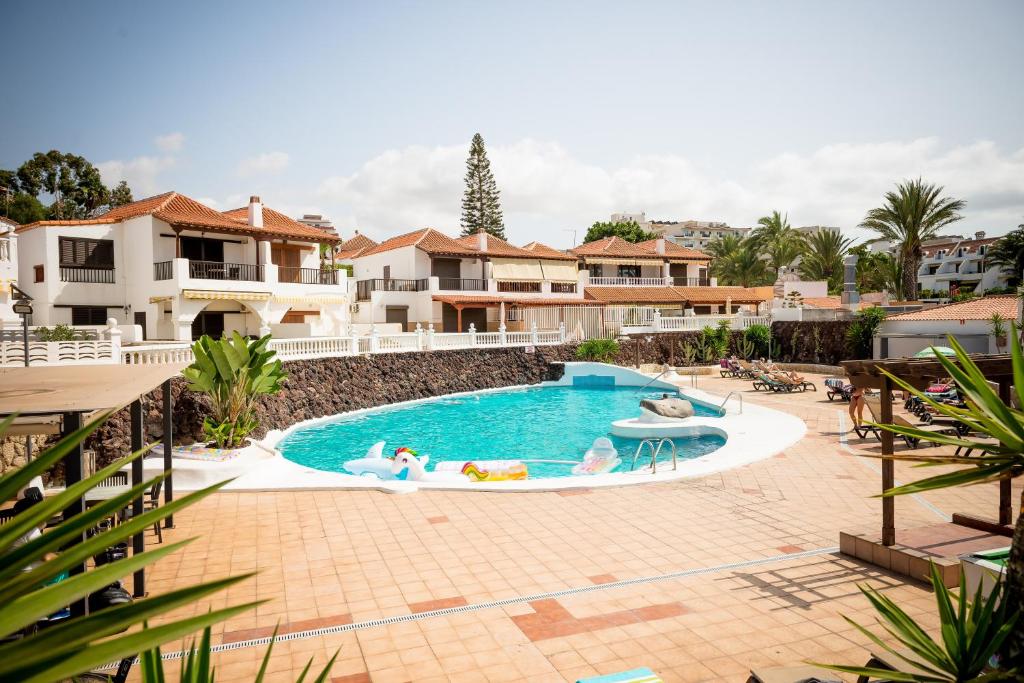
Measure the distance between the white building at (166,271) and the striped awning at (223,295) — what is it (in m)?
0.04

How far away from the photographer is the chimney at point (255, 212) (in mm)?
30609

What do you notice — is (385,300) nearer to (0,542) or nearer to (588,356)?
(588,356)

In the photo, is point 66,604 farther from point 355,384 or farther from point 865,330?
point 865,330

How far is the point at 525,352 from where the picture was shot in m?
34.5

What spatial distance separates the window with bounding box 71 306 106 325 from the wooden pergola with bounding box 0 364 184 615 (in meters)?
21.6

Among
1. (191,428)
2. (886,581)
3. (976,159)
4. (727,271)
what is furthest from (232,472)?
(727,271)

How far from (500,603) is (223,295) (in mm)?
25056

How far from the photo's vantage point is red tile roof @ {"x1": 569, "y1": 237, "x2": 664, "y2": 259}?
50.6 meters

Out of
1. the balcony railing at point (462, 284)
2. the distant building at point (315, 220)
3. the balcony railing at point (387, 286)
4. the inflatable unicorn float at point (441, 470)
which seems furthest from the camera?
the distant building at point (315, 220)

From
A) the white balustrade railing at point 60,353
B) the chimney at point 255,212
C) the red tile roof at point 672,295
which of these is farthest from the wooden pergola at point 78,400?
the red tile roof at point 672,295

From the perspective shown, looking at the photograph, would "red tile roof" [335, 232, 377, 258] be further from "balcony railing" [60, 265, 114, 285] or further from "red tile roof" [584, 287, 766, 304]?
"balcony railing" [60, 265, 114, 285]

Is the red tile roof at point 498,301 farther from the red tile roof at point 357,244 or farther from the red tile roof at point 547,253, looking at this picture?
the red tile roof at point 357,244

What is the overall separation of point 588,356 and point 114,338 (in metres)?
23.6

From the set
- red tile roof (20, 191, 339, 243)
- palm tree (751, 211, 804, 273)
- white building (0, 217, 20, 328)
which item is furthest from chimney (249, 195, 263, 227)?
palm tree (751, 211, 804, 273)
